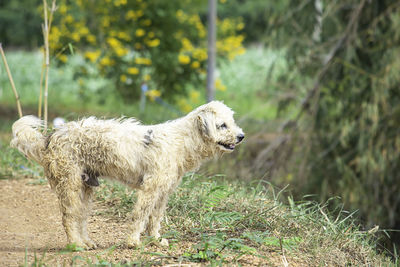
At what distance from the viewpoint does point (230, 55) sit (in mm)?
14555

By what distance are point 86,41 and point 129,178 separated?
10919 millimetres

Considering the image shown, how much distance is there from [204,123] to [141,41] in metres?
10.1

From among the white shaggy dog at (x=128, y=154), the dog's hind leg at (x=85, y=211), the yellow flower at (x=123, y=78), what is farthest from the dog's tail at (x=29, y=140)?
the yellow flower at (x=123, y=78)

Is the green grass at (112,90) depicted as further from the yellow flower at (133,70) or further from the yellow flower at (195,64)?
the yellow flower at (195,64)

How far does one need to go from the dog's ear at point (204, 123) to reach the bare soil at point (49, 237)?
93 centimetres

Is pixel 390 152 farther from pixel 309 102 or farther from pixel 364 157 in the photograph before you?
pixel 309 102

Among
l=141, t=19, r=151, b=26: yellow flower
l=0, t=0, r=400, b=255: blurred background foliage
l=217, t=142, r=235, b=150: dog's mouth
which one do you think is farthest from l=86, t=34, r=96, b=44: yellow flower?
l=217, t=142, r=235, b=150: dog's mouth

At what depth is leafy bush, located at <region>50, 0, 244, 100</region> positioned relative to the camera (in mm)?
13789

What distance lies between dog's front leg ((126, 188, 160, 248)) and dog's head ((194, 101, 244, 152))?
1.96ft

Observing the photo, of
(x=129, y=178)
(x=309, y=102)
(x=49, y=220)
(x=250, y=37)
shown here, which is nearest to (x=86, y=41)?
(x=309, y=102)

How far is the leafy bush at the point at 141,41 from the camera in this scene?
13.8 meters

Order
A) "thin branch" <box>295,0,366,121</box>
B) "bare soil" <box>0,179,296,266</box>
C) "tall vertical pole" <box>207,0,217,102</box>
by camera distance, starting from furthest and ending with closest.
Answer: "tall vertical pole" <box>207,0,217,102</box> → "thin branch" <box>295,0,366,121</box> → "bare soil" <box>0,179,296,266</box>

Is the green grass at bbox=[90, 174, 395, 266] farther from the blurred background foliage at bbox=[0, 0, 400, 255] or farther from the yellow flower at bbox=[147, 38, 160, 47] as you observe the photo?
the yellow flower at bbox=[147, 38, 160, 47]

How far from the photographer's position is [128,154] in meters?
4.23
